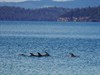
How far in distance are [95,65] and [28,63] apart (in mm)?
6422

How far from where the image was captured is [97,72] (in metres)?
41.2

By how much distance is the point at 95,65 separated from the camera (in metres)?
46.8

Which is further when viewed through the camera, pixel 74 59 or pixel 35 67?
pixel 74 59

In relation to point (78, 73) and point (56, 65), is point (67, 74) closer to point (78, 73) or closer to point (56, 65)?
point (78, 73)

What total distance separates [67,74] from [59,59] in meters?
12.3

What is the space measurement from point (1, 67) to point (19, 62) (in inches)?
202

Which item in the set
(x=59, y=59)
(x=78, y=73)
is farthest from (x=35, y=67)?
(x=59, y=59)

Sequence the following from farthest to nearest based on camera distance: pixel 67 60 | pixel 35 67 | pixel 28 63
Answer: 1. pixel 67 60
2. pixel 28 63
3. pixel 35 67

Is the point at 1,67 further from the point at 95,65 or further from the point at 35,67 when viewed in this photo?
the point at 95,65

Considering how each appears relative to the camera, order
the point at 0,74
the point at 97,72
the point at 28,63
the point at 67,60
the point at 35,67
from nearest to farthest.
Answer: the point at 0,74, the point at 97,72, the point at 35,67, the point at 28,63, the point at 67,60

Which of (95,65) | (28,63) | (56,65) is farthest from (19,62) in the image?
(95,65)

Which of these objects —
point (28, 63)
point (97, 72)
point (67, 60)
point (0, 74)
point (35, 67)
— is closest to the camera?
point (0, 74)

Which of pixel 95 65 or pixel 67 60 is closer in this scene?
pixel 95 65

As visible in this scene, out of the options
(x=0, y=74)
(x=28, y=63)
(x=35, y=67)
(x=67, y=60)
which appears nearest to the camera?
(x=0, y=74)
